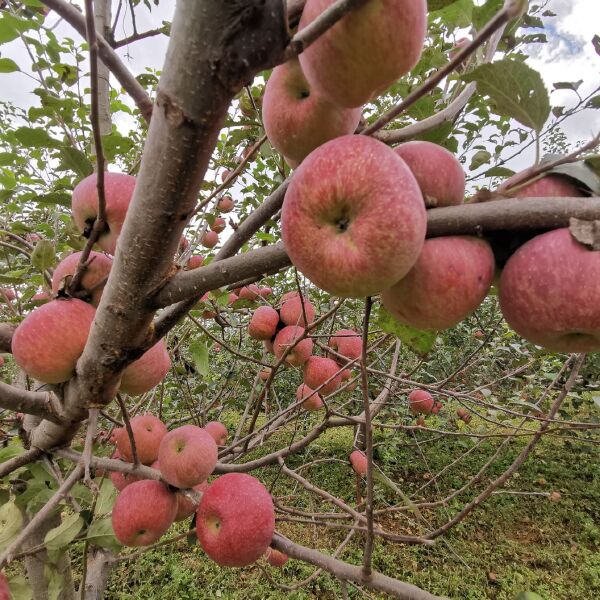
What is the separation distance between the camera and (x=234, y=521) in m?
1.03

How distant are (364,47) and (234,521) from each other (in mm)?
1058

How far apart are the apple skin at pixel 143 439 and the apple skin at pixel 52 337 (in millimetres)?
605

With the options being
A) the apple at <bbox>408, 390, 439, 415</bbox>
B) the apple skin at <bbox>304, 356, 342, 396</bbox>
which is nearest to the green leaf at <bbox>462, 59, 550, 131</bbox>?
the apple skin at <bbox>304, 356, 342, 396</bbox>

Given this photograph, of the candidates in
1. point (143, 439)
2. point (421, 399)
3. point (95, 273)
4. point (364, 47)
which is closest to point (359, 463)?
point (421, 399)

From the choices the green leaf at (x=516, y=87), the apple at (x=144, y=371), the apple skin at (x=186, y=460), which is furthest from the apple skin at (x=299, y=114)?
the apple skin at (x=186, y=460)

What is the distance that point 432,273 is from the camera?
1.67 feet

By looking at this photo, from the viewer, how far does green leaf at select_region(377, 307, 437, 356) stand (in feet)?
2.47

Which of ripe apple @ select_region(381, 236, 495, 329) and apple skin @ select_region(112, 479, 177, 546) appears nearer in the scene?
ripe apple @ select_region(381, 236, 495, 329)

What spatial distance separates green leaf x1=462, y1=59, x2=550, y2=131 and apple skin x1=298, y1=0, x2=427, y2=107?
0.12m

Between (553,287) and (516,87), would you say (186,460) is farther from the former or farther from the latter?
(516,87)

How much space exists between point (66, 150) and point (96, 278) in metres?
0.30

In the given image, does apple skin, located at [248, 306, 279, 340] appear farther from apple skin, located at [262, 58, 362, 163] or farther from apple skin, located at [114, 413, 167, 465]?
apple skin, located at [262, 58, 362, 163]

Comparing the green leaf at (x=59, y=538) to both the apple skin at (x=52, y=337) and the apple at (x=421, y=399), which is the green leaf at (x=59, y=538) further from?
the apple at (x=421, y=399)

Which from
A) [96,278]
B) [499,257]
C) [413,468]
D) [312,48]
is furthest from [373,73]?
[413,468]
